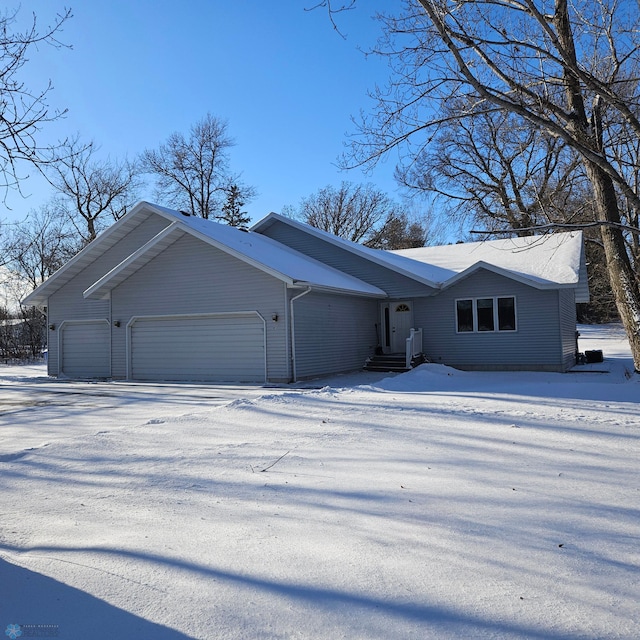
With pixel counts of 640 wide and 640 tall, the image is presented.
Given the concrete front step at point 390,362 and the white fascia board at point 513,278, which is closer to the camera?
the white fascia board at point 513,278

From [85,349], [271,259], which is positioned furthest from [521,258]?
[85,349]

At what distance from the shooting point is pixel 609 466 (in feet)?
17.8

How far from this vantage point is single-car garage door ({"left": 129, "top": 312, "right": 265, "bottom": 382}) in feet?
51.9

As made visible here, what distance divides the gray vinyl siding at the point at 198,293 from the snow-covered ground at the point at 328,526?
A: 268 inches

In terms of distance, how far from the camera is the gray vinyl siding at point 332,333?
1561 centimetres

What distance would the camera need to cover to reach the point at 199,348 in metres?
16.7

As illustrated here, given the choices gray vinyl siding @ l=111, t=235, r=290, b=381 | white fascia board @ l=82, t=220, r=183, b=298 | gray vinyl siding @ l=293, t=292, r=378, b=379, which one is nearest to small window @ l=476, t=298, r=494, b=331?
gray vinyl siding @ l=293, t=292, r=378, b=379

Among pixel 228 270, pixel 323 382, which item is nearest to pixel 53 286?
pixel 228 270

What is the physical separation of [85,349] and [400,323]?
11617mm

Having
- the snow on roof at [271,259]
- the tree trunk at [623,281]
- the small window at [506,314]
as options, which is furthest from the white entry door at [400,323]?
the tree trunk at [623,281]

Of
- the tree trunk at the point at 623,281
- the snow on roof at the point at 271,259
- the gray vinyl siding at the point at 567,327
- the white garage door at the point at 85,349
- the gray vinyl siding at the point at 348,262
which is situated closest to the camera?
the tree trunk at the point at 623,281

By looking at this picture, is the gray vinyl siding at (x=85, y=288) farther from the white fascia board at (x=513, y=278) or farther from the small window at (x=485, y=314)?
the small window at (x=485, y=314)

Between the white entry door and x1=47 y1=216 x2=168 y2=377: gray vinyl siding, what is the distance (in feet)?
29.1

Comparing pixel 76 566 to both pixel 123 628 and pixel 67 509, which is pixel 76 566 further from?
pixel 67 509
